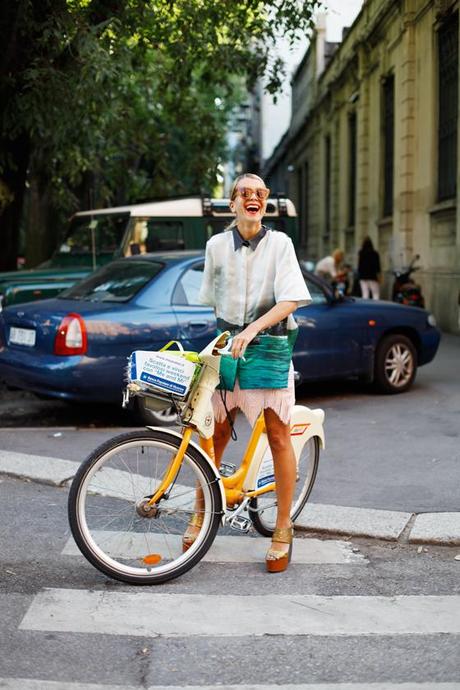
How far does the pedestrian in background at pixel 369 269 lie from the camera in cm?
2159

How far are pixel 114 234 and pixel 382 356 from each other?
5.63m

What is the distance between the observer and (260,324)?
4.68 metres

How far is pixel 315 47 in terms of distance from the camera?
→ 38.6 m

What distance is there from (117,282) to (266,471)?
15.1 ft

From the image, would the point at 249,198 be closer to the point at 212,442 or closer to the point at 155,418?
the point at 212,442

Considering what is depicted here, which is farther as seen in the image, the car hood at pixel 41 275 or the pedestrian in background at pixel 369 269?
the pedestrian in background at pixel 369 269

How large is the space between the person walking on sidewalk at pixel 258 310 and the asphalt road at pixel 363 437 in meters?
1.45

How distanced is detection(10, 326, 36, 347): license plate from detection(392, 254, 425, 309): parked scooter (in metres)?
10.7

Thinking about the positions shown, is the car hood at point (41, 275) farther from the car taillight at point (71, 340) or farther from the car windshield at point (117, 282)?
the car taillight at point (71, 340)

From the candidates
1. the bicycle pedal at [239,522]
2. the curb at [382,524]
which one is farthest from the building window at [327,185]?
the bicycle pedal at [239,522]

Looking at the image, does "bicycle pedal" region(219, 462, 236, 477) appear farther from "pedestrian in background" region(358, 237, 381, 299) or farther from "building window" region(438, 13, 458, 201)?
"pedestrian in background" region(358, 237, 381, 299)

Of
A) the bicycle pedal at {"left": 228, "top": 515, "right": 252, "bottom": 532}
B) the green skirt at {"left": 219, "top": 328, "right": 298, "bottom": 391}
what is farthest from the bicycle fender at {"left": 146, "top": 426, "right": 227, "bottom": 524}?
the green skirt at {"left": 219, "top": 328, "right": 298, "bottom": 391}

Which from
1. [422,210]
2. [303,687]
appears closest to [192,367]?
[303,687]

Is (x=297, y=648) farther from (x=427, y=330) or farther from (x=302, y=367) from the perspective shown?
(x=427, y=330)
